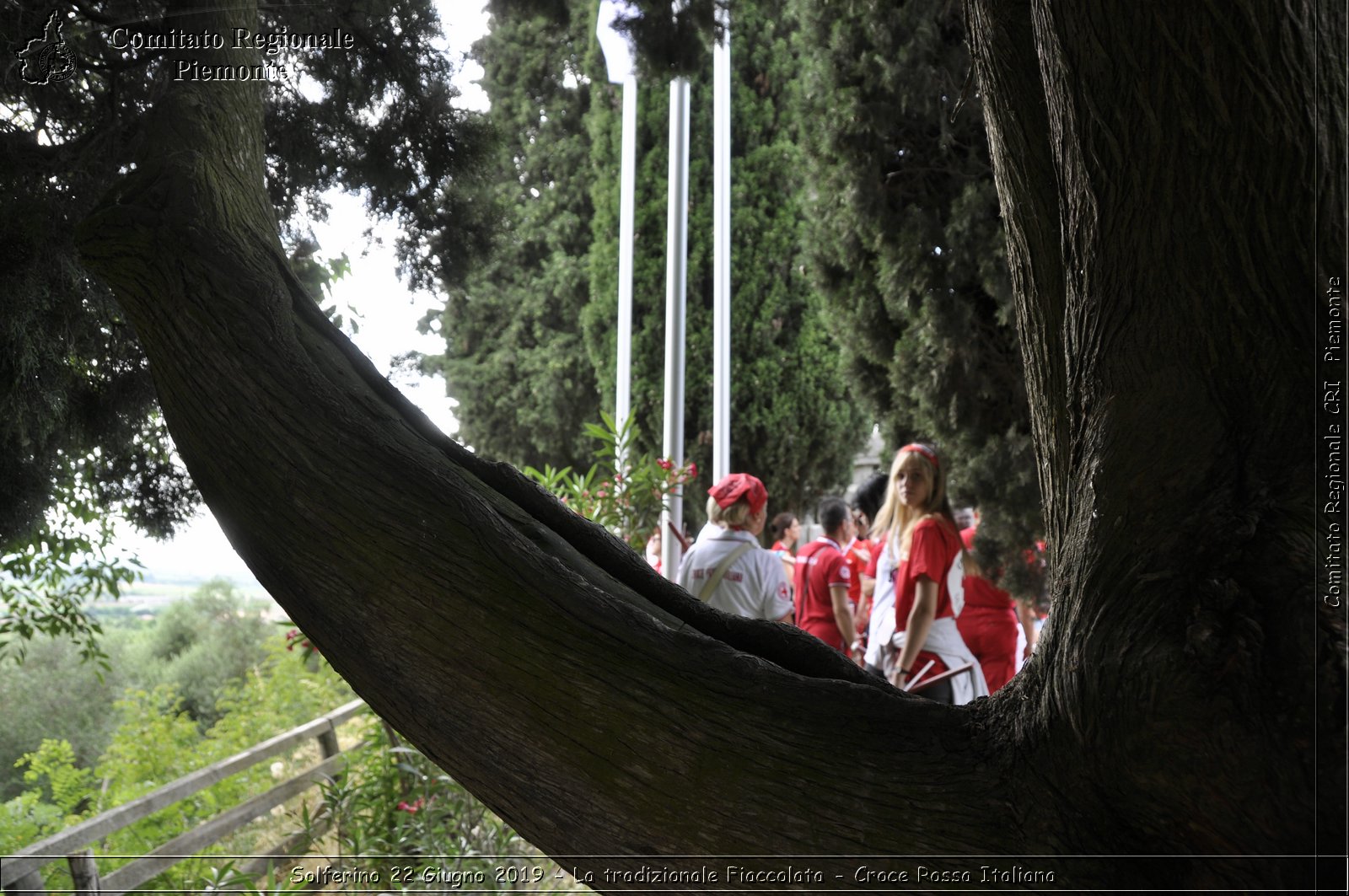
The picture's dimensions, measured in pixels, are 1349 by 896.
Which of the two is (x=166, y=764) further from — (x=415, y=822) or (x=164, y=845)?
(x=415, y=822)

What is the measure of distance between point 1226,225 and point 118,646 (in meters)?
6.58

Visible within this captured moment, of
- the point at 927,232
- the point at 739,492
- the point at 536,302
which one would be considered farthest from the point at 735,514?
the point at 536,302

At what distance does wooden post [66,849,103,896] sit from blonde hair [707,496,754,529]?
2950mm

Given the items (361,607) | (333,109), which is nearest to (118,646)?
(333,109)

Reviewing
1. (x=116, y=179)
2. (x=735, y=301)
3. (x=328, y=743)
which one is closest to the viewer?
(x=116, y=179)

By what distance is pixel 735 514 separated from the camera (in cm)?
512

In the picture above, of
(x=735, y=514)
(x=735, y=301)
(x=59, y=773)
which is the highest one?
(x=735, y=301)

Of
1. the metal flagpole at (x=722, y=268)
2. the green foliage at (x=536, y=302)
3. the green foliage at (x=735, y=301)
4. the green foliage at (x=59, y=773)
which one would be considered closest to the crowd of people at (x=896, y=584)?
the metal flagpole at (x=722, y=268)

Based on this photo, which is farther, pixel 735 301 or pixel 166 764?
pixel 735 301

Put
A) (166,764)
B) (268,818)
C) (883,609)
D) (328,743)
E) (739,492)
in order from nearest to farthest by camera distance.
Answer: (883,609) < (739,492) < (166,764) < (268,818) < (328,743)

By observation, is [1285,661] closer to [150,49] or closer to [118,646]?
[150,49]

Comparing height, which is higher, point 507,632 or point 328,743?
point 507,632

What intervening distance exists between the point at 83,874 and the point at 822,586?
3.59 meters

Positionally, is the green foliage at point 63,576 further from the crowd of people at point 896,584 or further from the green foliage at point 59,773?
the crowd of people at point 896,584
